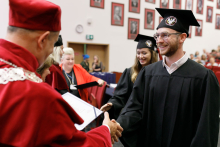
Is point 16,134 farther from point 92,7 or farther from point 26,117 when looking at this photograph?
point 92,7

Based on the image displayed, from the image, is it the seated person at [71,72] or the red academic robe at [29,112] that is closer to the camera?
the red academic robe at [29,112]

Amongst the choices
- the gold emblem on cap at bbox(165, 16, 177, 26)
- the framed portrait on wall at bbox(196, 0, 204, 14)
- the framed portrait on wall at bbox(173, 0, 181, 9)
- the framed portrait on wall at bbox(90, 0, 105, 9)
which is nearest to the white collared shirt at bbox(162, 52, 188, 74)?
the gold emblem on cap at bbox(165, 16, 177, 26)

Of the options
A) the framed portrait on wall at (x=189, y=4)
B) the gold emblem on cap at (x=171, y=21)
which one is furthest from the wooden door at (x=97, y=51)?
the gold emblem on cap at (x=171, y=21)

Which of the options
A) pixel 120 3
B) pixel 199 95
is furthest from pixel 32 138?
pixel 120 3

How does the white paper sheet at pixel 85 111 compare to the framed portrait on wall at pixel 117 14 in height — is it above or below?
below

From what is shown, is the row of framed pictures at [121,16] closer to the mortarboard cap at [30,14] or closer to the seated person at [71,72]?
the seated person at [71,72]

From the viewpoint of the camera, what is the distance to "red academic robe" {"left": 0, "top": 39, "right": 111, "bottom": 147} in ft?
2.27

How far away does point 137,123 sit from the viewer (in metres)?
1.77

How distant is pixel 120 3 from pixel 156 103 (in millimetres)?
8775

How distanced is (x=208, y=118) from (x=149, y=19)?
976cm

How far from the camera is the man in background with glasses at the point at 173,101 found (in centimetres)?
144

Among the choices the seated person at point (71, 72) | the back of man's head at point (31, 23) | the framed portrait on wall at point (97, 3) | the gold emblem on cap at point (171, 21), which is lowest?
the seated person at point (71, 72)

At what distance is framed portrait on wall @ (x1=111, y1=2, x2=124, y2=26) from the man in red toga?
8.80 meters

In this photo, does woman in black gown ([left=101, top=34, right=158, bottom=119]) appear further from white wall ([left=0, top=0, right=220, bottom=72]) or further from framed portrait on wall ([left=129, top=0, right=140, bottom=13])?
framed portrait on wall ([left=129, top=0, right=140, bottom=13])
